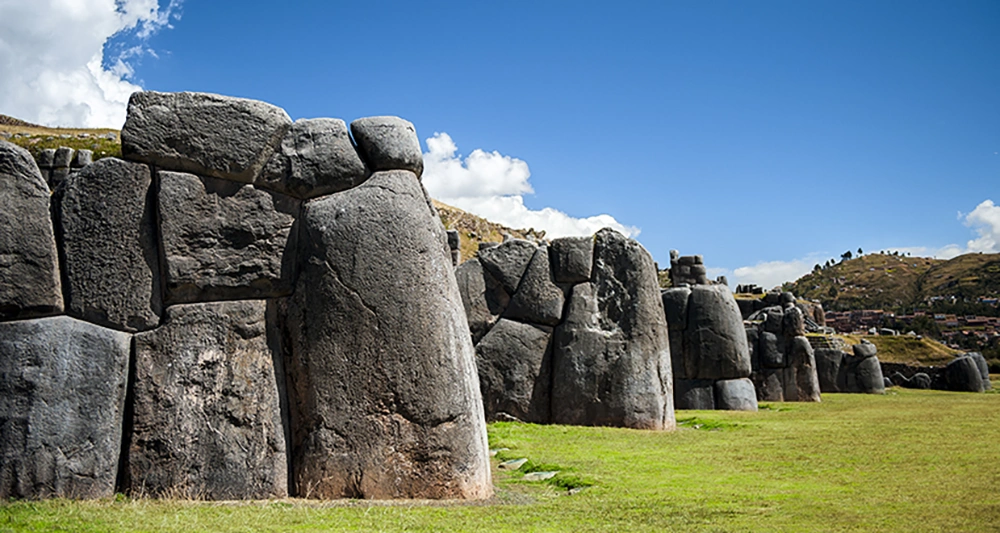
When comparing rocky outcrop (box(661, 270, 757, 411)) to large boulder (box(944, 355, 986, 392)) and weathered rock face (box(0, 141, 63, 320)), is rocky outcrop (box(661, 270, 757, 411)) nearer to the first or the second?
large boulder (box(944, 355, 986, 392))

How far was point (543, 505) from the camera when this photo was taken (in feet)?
22.4

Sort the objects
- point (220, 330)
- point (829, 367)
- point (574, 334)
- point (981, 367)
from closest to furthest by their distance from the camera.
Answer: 1. point (220, 330)
2. point (574, 334)
3. point (829, 367)
4. point (981, 367)

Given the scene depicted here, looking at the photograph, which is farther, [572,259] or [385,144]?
[572,259]

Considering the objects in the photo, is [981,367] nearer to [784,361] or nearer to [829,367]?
[829,367]

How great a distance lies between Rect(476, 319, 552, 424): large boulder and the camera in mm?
13750

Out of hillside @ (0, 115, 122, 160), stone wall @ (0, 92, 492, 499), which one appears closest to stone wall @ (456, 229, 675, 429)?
stone wall @ (0, 92, 492, 499)

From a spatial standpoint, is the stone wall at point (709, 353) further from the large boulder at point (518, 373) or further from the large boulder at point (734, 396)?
the large boulder at point (518, 373)

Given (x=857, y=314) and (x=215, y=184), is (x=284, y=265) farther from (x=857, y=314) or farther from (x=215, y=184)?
(x=857, y=314)

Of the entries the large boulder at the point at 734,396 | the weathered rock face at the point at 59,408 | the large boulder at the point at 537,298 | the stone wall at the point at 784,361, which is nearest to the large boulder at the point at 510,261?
the large boulder at the point at 537,298

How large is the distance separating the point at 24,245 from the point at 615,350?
29.5 ft

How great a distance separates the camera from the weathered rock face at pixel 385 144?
744cm

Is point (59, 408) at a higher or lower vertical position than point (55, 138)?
lower

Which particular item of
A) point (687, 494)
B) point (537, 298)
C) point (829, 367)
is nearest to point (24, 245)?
point (687, 494)

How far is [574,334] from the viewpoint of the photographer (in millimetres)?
13688
